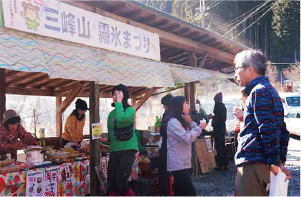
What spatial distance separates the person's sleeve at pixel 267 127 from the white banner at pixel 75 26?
3134mm

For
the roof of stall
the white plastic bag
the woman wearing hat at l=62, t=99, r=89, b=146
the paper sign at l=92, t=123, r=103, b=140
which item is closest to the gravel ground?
the woman wearing hat at l=62, t=99, r=89, b=146

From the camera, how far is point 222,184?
6984 millimetres

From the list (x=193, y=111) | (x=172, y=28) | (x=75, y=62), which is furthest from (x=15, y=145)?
(x=193, y=111)

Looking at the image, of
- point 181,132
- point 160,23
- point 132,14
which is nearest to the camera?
point 181,132

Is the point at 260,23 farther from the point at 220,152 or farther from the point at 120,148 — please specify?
the point at 120,148

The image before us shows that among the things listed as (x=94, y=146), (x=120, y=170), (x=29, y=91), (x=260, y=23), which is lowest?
(x=120, y=170)

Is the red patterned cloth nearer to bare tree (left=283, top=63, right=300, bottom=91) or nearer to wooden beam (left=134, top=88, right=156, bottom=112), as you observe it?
wooden beam (left=134, top=88, right=156, bottom=112)

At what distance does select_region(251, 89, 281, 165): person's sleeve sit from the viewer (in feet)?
8.02

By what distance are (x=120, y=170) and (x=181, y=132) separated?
106cm

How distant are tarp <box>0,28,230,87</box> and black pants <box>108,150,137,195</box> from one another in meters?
1.12

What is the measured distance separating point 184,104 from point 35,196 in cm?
251

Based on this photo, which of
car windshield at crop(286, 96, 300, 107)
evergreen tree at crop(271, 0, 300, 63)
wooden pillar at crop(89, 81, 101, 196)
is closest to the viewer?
wooden pillar at crop(89, 81, 101, 196)

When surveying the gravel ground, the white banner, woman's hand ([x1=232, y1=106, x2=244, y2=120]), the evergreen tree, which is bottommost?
the gravel ground

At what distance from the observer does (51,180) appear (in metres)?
4.82
